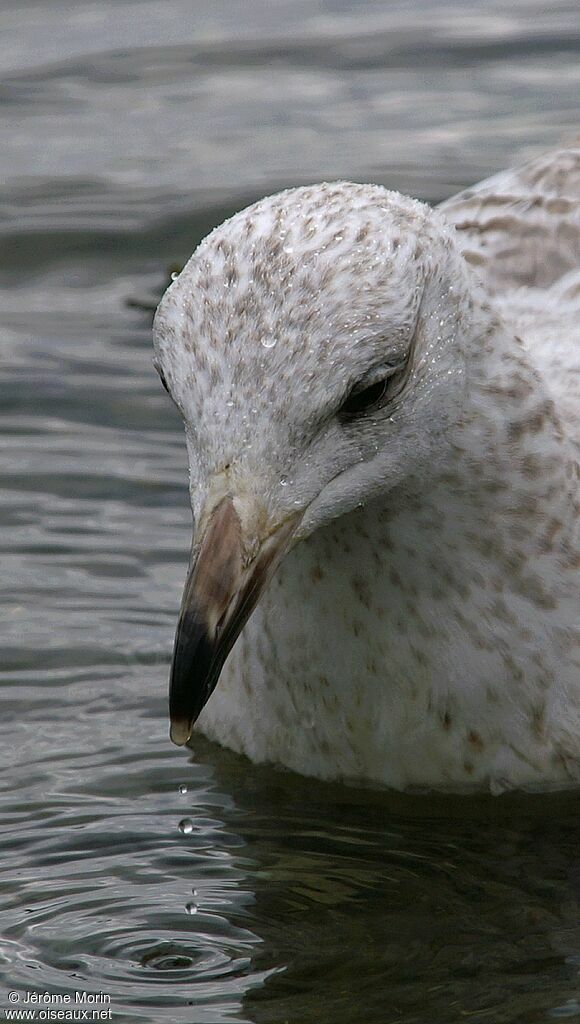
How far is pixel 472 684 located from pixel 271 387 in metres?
1.34

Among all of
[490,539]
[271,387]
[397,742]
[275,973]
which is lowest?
[275,973]

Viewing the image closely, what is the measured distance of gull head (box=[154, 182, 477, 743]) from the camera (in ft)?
15.2

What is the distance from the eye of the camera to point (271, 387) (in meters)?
4.62

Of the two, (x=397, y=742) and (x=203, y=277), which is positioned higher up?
(x=203, y=277)

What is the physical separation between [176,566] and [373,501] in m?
2.24

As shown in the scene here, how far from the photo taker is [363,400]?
4816mm

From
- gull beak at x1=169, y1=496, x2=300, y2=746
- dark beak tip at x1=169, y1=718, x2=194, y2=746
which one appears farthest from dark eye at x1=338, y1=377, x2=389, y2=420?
dark beak tip at x1=169, y1=718, x2=194, y2=746

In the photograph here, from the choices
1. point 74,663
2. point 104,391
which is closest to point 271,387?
point 74,663

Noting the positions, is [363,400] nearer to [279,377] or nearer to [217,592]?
[279,377]

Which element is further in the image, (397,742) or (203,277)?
→ (397,742)

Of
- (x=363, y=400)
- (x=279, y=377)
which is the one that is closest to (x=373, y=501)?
(x=363, y=400)

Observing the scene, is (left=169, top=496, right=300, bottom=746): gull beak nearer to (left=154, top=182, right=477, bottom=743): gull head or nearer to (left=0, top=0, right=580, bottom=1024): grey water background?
(left=154, top=182, right=477, bottom=743): gull head

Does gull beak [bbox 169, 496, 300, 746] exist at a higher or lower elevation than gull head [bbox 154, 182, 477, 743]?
lower

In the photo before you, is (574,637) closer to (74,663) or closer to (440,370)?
(440,370)
